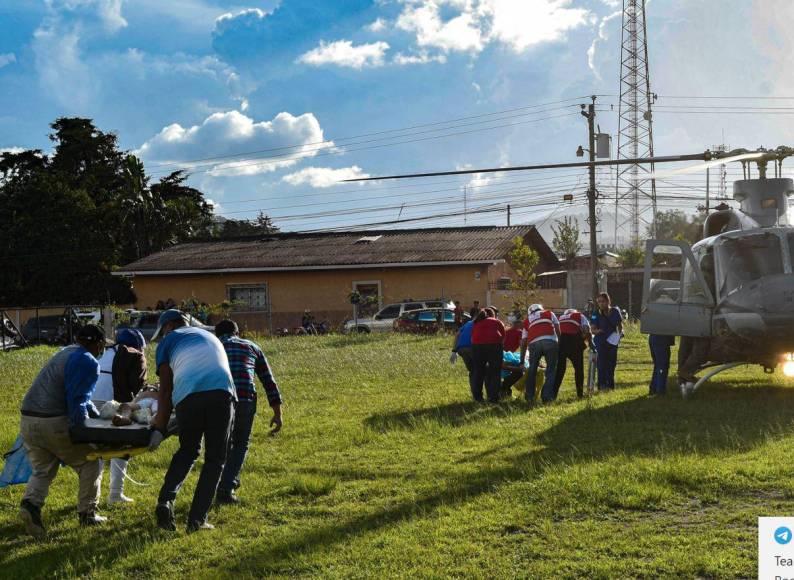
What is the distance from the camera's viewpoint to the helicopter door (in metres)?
13.8

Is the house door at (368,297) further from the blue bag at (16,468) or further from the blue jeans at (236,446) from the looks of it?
the blue bag at (16,468)

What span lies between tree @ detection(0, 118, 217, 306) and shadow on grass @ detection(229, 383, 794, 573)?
133ft

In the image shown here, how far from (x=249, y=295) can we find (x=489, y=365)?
29.2m

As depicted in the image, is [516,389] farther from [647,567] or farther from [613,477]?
[647,567]

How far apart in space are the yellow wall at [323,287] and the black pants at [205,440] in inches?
1224

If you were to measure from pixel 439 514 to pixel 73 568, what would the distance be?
280 cm

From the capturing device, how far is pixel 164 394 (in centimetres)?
715

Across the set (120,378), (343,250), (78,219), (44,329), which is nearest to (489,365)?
(120,378)

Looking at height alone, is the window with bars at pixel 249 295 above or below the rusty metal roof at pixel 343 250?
below

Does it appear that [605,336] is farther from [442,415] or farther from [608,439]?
[608,439]

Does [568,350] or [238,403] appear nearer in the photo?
[238,403]

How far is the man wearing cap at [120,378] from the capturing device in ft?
27.4

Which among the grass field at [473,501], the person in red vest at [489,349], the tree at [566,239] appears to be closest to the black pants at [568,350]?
the person in red vest at [489,349]

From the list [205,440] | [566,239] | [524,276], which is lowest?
[205,440]
